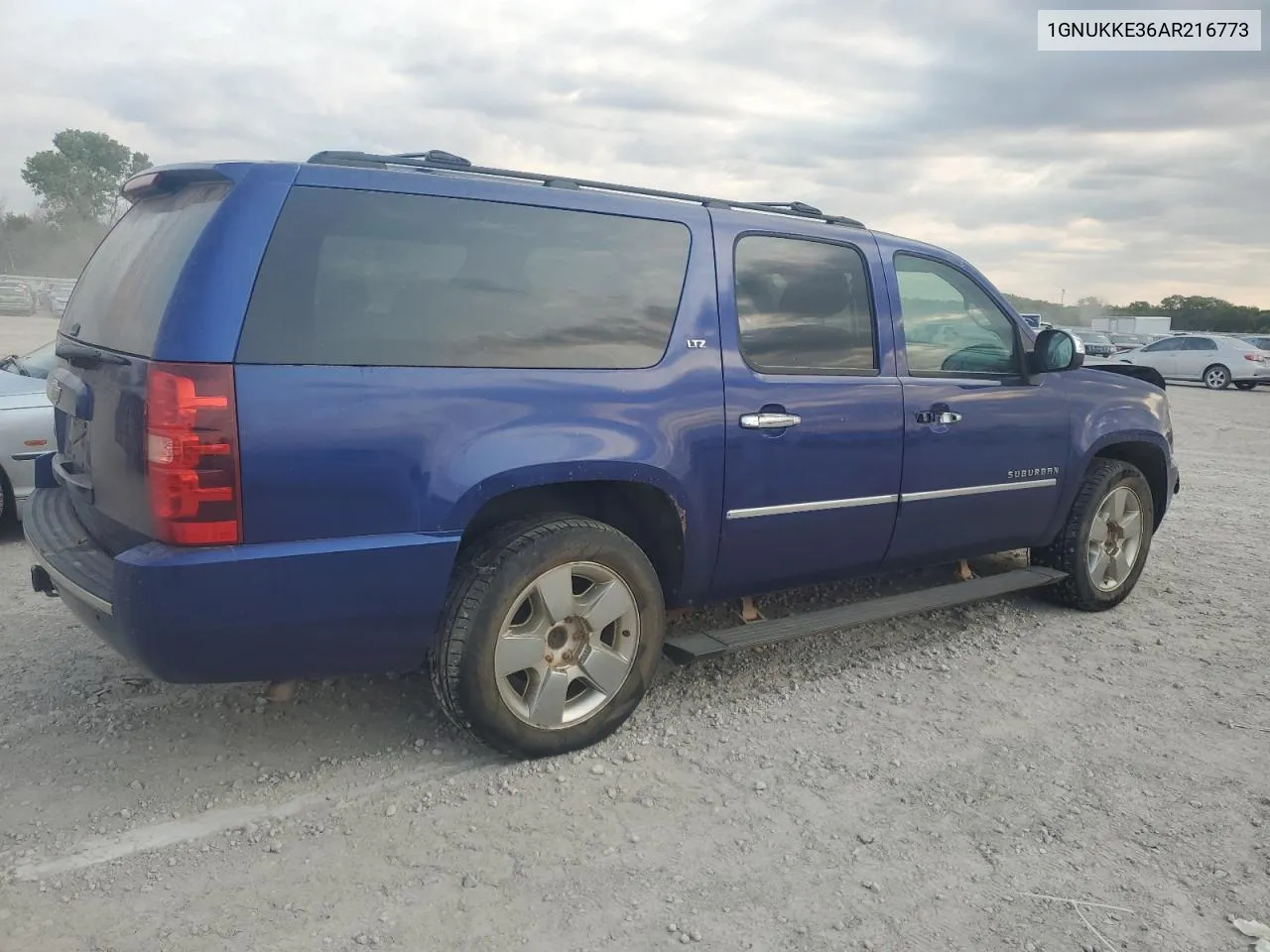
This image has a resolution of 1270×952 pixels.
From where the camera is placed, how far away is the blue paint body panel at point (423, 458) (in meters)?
2.70

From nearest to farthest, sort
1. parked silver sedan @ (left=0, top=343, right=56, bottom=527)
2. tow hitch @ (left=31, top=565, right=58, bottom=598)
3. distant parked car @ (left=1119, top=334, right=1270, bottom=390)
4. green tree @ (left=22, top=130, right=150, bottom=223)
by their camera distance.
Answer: tow hitch @ (left=31, top=565, right=58, bottom=598), parked silver sedan @ (left=0, top=343, right=56, bottom=527), distant parked car @ (left=1119, top=334, right=1270, bottom=390), green tree @ (left=22, top=130, right=150, bottom=223)

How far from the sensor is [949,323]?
4.50 meters

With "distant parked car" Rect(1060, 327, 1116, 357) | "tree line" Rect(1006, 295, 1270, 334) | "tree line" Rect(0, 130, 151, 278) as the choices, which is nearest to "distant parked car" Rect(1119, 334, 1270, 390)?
"distant parked car" Rect(1060, 327, 1116, 357)

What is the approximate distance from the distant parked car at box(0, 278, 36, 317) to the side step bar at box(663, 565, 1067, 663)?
39.5m

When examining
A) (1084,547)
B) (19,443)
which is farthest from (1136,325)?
(19,443)

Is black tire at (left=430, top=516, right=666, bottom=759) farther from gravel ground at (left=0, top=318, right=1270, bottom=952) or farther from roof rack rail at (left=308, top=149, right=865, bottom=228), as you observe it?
roof rack rail at (left=308, top=149, right=865, bottom=228)

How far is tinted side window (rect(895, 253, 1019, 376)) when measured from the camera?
4.28 metres

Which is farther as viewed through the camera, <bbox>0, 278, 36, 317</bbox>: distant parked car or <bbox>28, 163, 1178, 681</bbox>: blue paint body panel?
<bbox>0, 278, 36, 317</bbox>: distant parked car

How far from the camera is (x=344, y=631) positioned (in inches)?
115

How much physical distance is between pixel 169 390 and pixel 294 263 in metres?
0.49

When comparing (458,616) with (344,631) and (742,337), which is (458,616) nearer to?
(344,631)

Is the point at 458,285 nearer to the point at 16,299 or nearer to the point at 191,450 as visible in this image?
the point at 191,450

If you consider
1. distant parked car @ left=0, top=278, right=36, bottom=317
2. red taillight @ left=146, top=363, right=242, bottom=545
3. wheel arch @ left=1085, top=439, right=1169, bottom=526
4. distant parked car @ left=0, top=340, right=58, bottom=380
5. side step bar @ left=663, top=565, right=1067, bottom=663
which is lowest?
side step bar @ left=663, top=565, right=1067, bottom=663

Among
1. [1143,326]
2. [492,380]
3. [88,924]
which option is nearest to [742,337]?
[492,380]
